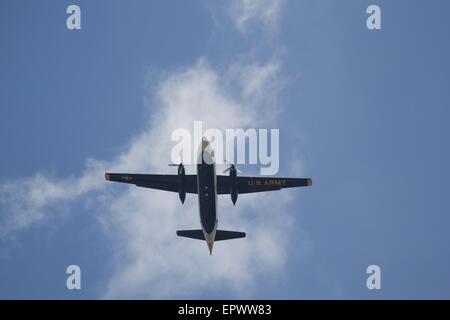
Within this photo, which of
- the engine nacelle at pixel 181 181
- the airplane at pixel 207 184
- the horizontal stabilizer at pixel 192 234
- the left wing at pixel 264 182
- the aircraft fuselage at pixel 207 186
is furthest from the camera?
the left wing at pixel 264 182

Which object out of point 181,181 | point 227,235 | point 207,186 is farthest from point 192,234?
point 207,186

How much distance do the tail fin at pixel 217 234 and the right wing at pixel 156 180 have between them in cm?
494

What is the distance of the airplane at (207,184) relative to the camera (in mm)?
55750

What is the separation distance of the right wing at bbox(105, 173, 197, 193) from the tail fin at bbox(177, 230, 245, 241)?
16.2 ft

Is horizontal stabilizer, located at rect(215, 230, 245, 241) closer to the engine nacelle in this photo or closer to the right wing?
the right wing

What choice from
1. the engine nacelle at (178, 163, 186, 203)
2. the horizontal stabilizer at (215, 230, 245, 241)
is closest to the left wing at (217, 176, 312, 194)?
the horizontal stabilizer at (215, 230, 245, 241)

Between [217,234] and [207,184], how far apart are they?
364 inches

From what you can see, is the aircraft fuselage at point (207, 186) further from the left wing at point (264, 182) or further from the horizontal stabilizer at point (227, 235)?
the left wing at point (264, 182)

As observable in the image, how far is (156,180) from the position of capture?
65438 mm

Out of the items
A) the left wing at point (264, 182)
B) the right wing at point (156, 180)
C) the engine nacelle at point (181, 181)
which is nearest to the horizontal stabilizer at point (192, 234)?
the right wing at point (156, 180)

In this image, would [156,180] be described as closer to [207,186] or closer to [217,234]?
[217,234]

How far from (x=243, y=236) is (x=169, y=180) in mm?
10362

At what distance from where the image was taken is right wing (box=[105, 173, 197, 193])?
6494 cm
